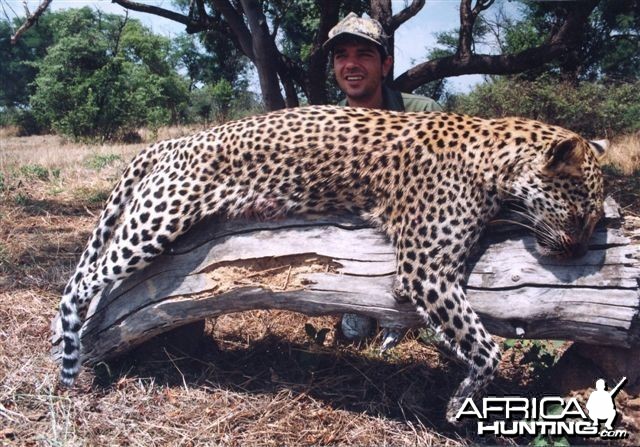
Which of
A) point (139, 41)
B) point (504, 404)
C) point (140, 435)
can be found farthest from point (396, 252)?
point (139, 41)

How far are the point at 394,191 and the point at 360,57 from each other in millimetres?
2403

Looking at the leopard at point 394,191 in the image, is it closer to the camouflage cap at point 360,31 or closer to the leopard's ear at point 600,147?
the leopard's ear at point 600,147

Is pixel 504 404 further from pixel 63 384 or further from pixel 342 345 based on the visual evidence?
pixel 63 384

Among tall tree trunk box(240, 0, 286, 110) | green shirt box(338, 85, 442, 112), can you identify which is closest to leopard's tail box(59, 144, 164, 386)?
green shirt box(338, 85, 442, 112)

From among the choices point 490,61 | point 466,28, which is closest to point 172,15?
point 466,28

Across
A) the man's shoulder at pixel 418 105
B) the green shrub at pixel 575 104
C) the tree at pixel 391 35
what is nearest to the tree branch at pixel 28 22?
the tree at pixel 391 35

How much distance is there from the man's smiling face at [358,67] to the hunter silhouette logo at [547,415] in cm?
338

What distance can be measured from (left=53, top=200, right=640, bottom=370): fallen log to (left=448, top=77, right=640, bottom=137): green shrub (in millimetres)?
14226

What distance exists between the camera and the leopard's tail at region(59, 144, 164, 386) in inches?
172

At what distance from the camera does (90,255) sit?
15.0ft

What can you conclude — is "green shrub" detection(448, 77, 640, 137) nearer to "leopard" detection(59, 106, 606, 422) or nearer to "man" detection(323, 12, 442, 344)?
"man" detection(323, 12, 442, 344)

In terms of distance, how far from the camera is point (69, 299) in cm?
439

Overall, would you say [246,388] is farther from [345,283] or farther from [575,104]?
[575,104]

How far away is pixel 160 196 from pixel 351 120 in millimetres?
1510
